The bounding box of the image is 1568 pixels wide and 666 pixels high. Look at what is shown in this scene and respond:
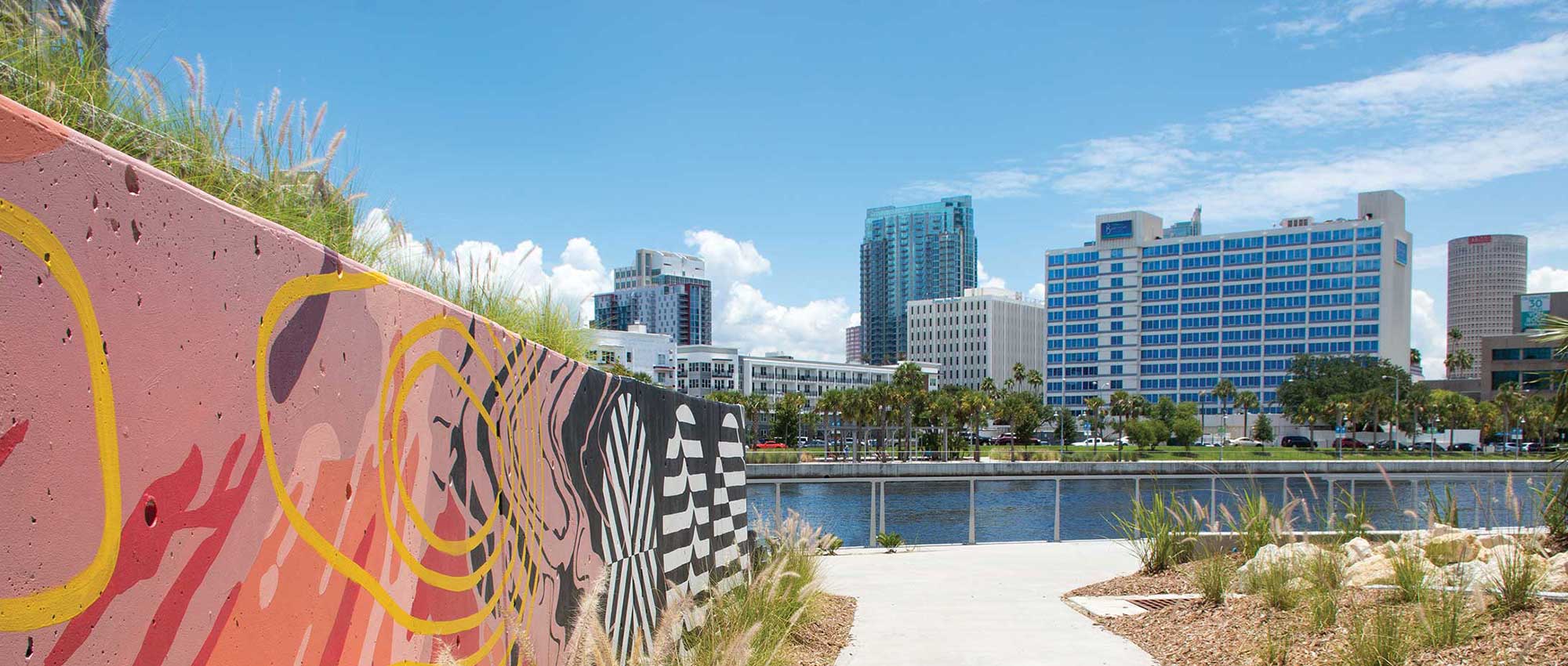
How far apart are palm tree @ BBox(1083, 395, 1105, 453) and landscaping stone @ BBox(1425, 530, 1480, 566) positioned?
100419mm

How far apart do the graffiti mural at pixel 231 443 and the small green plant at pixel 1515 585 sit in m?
5.58

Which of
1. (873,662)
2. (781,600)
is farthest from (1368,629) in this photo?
(781,600)

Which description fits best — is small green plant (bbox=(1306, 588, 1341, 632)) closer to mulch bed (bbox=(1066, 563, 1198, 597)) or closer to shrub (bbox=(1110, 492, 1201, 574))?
mulch bed (bbox=(1066, 563, 1198, 597))

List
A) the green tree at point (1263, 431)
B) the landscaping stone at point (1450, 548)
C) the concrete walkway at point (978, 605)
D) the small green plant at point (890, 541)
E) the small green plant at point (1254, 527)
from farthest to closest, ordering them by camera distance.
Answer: the green tree at point (1263, 431) < the small green plant at point (890, 541) < the small green plant at point (1254, 527) < the landscaping stone at point (1450, 548) < the concrete walkway at point (978, 605)

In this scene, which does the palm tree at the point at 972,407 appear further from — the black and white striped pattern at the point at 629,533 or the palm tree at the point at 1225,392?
the black and white striped pattern at the point at 629,533

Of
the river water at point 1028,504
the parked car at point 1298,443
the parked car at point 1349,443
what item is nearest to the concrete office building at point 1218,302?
the parked car at point 1349,443

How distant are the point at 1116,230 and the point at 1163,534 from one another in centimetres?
14942

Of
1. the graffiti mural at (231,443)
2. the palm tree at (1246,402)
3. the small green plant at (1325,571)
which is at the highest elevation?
the graffiti mural at (231,443)

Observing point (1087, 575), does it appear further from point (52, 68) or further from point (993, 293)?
point (993, 293)

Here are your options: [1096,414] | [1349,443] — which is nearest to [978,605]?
[1349,443]

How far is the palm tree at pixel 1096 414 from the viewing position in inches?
4609

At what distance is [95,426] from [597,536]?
12.1ft

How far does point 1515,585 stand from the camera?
21.5 feet

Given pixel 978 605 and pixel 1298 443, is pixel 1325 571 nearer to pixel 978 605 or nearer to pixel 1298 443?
pixel 978 605
